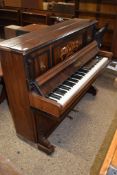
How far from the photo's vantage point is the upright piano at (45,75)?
131 centimetres

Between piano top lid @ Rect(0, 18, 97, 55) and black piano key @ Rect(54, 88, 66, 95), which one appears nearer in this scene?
piano top lid @ Rect(0, 18, 97, 55)

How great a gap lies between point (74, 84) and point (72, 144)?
2.13 ft

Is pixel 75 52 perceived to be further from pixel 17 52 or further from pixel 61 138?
pixel 61 138

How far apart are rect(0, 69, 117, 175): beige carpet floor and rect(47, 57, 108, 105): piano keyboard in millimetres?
619

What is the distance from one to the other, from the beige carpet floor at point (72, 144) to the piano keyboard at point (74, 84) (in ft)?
2.03

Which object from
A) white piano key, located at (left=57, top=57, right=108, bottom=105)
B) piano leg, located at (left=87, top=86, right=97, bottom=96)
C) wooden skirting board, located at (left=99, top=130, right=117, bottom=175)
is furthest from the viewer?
piano leg, located at (left=87, top=86, right=97, bottom=96)

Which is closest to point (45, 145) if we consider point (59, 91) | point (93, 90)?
point (59, 91)

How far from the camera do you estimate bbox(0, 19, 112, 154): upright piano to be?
1.31 m

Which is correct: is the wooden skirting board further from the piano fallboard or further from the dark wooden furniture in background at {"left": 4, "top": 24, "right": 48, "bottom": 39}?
the dark wooden furniture in background at {"left": 4, "top": 24, "right": 48, "bottom": 39}

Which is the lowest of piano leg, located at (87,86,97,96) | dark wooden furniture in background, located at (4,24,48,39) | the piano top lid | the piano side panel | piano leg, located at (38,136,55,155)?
piano leg, located at (38,136,55,155)

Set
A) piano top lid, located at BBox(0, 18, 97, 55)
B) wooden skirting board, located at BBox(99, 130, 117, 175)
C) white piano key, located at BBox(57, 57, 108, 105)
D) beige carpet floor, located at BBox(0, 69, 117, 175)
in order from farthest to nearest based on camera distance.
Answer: beige carpet floor, located at BBox(0, 69, 117, 175)
white piano key, located at BBox(57, 57, 108, 105)
piano top lid, located at BBox(0, 18, 97, 55)
wooden skirting board, located at BBox(99, 130, 117, 175)

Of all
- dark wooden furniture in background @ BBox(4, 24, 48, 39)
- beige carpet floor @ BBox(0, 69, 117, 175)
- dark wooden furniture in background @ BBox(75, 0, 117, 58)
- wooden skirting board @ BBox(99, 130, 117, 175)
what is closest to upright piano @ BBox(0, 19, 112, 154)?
beige carpet floor @ BBox(0, 69, 117, 175)

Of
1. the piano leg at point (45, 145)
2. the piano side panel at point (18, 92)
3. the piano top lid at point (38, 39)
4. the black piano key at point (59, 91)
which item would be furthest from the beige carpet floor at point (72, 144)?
the piano top lid at point (38, 39)

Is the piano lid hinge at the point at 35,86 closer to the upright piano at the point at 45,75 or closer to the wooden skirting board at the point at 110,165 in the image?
the upright piano at the point at 45,75
